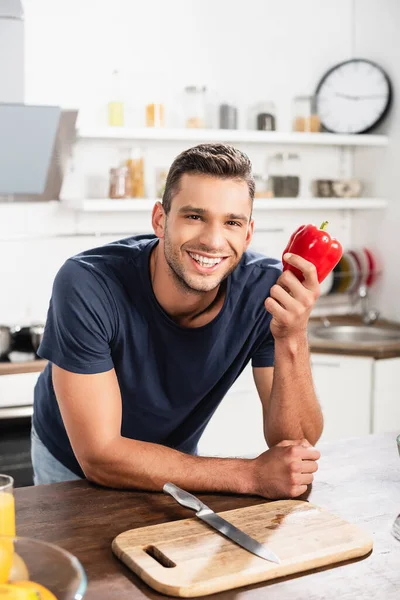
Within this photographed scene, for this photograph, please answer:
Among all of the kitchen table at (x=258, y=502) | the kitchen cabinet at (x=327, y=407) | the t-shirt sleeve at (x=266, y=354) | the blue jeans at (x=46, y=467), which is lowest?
the kitchen cabinet at (x=327, y=407)

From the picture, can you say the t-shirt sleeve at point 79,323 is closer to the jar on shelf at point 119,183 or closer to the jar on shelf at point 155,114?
the jar on shelf at point 119,183

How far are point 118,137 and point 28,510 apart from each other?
2.28m

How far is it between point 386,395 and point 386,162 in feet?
4.15

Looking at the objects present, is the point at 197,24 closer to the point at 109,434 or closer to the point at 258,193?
the point at 258,193

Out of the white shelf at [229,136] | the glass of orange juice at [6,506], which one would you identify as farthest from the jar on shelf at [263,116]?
the glass of orange juice at [6,506]

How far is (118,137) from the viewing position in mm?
3338

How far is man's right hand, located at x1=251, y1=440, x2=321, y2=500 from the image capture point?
1.38 meters

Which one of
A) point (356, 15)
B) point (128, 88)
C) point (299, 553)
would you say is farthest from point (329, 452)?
point (356, 15)

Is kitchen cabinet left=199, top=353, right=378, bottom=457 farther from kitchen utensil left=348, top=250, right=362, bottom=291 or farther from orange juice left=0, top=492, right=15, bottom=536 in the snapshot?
orange juice left=0, top=492, right=15, bottom=536

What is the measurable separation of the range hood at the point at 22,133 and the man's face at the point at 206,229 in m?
1.59

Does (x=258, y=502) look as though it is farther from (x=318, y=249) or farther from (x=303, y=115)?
(x=303, y=115)

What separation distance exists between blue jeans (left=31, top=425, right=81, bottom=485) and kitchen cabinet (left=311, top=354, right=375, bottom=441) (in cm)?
165

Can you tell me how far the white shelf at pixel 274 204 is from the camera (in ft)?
10.8

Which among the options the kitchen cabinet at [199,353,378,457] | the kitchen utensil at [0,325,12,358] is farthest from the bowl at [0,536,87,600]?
the kitchen cabinet at [199,353,378,457]
